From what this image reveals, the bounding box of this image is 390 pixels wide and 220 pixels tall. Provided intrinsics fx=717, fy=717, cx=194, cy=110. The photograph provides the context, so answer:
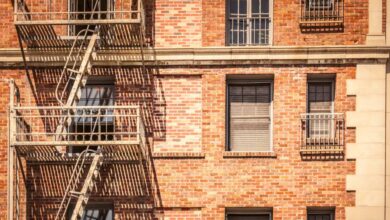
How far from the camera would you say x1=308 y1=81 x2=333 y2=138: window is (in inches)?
665

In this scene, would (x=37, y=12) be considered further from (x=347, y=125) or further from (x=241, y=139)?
(x=347, y=125)

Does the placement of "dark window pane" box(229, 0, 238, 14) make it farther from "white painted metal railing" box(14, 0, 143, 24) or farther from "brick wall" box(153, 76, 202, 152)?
"white painted metal railing" box(14, 0, 143, 24)

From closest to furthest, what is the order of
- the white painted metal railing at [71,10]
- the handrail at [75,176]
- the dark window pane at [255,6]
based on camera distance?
the handrail at [75,176], the white painted metal railing at [71,10], the dark window pane at [255,6]

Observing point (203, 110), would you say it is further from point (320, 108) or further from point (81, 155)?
point (81, 155)

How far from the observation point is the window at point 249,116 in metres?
17.1

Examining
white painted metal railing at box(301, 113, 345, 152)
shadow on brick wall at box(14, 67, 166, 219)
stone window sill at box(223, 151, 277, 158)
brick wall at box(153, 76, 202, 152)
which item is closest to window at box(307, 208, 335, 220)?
white painted metal railing at box(301, 113, 345, 152)

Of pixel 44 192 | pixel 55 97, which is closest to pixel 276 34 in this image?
pixel 55 97

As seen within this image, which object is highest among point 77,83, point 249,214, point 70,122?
point 77,83

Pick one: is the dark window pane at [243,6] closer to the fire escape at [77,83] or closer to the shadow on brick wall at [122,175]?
the fire escape at [77,83]

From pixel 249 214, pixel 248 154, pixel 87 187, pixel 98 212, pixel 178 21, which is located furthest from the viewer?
pixel 178 21

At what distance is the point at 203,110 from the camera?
55.5 feet

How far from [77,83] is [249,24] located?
4405 millimetres

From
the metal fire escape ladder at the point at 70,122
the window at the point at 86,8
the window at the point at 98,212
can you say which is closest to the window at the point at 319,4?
the window at the point at 86,8

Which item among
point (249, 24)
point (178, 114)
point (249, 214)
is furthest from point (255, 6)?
point (249, 214)
